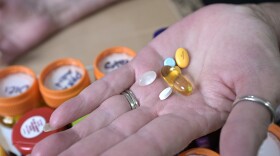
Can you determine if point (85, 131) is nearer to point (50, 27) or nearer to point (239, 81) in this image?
point (239, 81)

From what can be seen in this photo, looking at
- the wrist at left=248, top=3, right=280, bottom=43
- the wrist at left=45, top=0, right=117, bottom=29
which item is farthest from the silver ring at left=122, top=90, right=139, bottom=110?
the wrist at left=45, top=0, right=117, bottom=29

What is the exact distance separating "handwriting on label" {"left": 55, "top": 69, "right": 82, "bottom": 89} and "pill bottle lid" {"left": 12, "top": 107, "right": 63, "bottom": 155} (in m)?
0.06

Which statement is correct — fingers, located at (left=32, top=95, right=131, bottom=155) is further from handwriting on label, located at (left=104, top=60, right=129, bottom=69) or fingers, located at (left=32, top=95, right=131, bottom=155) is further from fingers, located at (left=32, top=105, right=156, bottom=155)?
handwriting on label, located at (left=104, top=60, right=129, bottom=69)

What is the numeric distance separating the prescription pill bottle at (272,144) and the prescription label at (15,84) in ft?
1.46

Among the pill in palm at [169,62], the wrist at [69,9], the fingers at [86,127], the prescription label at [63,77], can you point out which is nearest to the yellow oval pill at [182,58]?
the pill in palm at [169,62]

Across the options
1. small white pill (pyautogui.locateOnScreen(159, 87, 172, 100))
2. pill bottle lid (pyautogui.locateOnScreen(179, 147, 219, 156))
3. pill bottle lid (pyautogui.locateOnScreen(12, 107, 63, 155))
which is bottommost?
pill bottle lid (pyautogui.locateOnScreen(179, 147, 219, 156))

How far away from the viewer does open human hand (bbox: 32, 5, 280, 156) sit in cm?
43

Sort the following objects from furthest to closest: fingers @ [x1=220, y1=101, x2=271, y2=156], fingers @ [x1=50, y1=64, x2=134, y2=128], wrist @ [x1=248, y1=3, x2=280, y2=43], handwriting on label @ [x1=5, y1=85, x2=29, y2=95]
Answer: handwriting on label @ [x1=5, y1=85, x2=29, y2=95], wrist @ [x1=248, y1=3, x2=280, y2=43], fingers @ [x1=50, y1=64, x2=134, y2=128], fingers @ [x1=220, y1=101, x2=271, y2=156]

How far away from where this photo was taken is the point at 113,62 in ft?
2.39

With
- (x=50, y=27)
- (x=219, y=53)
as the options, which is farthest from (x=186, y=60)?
(x=50, y=27)

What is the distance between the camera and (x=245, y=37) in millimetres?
530

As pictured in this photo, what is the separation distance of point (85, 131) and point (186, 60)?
20 centimetres

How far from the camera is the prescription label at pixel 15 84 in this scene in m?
0.70

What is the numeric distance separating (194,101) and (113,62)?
0.26 meters
